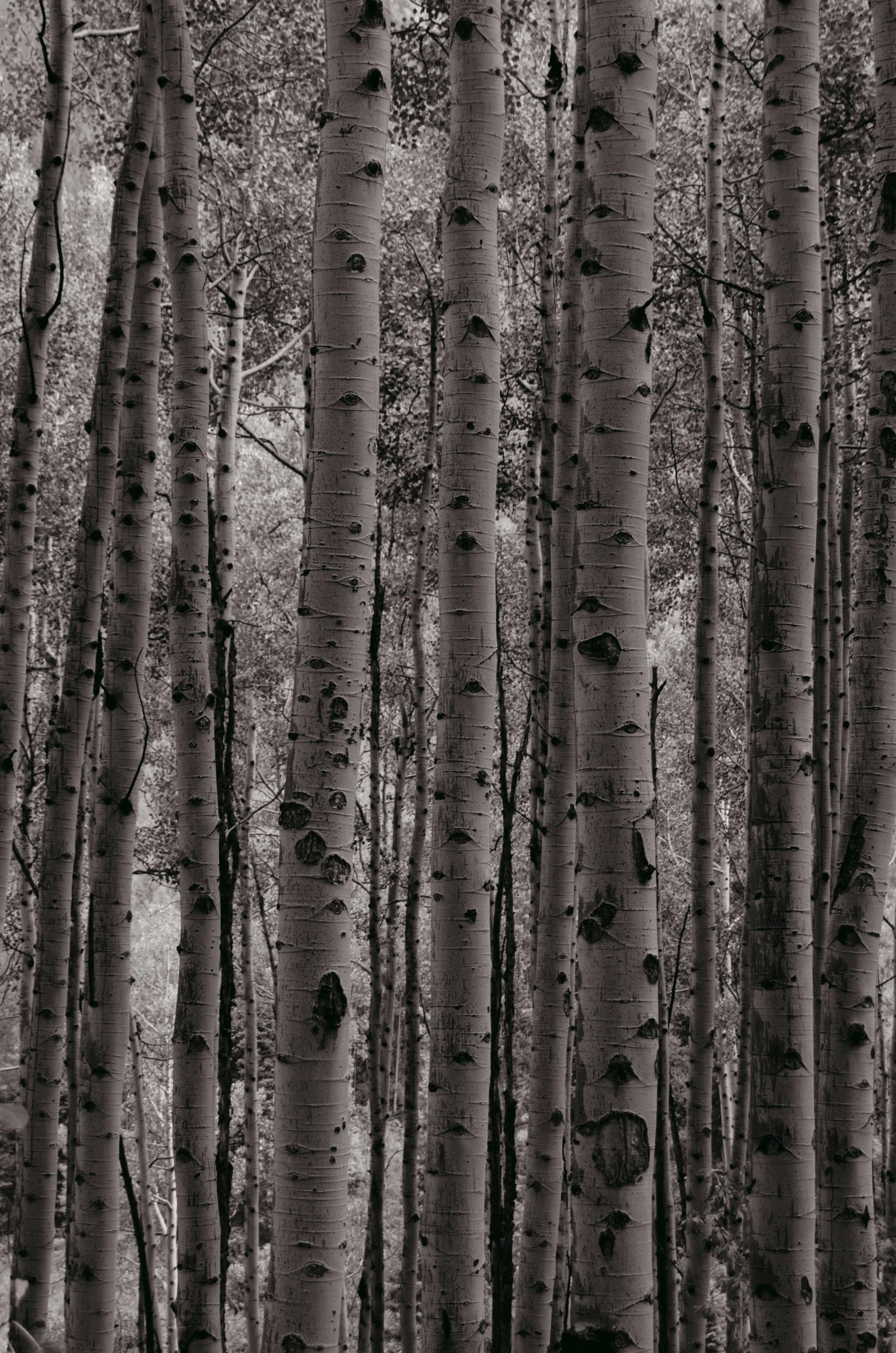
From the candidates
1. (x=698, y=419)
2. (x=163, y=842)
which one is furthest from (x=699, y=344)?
(x=163, y=842)

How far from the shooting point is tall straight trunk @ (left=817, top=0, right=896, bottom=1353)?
299 cm

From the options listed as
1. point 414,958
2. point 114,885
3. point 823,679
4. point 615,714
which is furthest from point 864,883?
point 414,958

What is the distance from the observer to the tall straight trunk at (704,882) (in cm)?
536

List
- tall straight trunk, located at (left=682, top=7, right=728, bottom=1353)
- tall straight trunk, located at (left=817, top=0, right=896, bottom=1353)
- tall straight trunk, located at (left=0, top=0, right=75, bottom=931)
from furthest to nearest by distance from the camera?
tall straight trunk, located at (left=682, top=7, right=728, bottom=1353) → tall straight trunk, located at (left=0, top=0, right=75, bottom=931) → tall straight trunk, located at (left=817, top=0, right=896, bottom=1353)

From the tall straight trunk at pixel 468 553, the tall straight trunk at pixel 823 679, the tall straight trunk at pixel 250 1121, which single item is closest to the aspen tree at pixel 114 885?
the tall straight trunk at pixel 468 553

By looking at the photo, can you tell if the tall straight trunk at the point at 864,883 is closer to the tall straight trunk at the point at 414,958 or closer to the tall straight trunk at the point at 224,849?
the tall straight trunk at the point at 224,849

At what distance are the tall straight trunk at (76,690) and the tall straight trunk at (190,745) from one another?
0.84ft

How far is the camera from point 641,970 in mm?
2293

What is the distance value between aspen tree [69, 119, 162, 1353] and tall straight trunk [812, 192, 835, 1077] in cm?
355

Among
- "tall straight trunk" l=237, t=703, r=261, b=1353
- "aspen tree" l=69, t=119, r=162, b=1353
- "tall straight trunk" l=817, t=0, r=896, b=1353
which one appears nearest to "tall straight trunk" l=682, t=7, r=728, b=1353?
"tall straight trunk" l=817, t=0, r=896, b=1353

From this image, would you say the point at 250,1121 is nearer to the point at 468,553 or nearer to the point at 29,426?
the point at 29,426

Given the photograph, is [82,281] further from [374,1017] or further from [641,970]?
[641,970]

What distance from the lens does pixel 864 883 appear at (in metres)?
3.15

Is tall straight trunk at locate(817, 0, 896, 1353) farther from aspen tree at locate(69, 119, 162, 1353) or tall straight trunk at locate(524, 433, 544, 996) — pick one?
aspen tree at locate(69, 119, 162, 1353)
